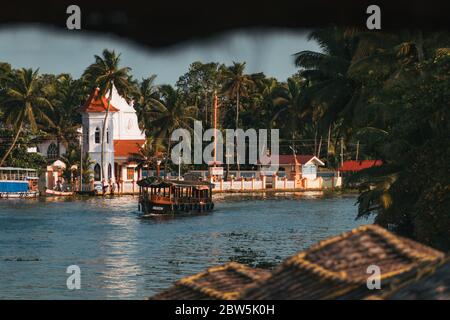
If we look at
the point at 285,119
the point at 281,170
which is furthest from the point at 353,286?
the point at 281,170

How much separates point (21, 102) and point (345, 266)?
276ft

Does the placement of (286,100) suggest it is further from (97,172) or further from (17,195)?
(17,195)

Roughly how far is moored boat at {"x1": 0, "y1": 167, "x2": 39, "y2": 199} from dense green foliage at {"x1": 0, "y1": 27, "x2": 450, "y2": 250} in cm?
110

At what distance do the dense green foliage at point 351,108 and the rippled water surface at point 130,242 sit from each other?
18.7 feet

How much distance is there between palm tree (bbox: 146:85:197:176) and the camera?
90.2 metres

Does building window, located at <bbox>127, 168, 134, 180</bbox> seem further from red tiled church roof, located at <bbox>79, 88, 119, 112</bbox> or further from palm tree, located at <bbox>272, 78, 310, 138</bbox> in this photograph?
palm tree, located at <bbox>272, 78, 310, 138</bbox>

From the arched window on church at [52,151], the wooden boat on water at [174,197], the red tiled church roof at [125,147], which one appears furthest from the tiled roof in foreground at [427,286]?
the arched window on church at [52,151]

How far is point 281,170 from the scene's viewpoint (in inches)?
4284

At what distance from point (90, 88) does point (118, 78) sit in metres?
9.78

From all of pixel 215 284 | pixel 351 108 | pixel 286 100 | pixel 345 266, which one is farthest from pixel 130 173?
pixel 345 266

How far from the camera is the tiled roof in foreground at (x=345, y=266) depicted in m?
2.29

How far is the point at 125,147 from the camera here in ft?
305

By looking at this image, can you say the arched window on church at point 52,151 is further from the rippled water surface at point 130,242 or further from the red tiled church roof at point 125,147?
the rippled water surface at point 130,242
